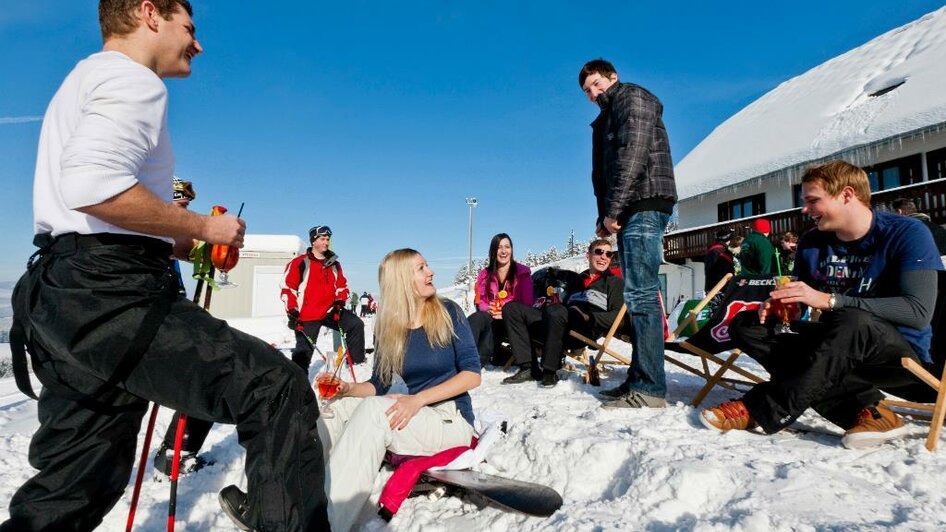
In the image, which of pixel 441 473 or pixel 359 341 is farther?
pixel 359 341

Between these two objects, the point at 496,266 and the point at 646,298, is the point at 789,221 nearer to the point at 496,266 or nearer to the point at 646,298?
the point at 496,266

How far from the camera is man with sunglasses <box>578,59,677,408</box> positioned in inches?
144

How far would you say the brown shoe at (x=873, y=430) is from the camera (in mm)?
2590

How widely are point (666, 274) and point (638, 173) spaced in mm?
20134

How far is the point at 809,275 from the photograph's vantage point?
332 centimetres

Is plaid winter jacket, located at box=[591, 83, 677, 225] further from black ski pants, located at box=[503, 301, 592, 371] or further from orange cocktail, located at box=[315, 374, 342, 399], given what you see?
orange cocktail, located at box=[315, 374, 342, 399]

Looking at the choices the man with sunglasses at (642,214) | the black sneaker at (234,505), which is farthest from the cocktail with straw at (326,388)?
the man with sunglasses at (642,214)

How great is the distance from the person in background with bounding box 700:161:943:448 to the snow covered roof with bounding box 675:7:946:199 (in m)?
14.1

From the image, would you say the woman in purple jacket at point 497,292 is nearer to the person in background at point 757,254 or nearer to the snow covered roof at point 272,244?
the person in background at point 757,254

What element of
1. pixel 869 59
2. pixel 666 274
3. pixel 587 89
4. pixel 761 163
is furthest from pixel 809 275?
pixel 869 59

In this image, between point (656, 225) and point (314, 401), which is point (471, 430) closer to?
point (314, 401)

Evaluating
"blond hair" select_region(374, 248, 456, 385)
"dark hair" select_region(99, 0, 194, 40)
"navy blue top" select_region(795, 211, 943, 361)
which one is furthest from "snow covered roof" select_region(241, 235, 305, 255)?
"dark hair" select_region(99, 0, 194, 40)

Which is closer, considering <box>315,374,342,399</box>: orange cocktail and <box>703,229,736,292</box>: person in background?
<box>315,374,342,399</box>: orange cocktail

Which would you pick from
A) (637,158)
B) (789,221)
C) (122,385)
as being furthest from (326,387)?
(789,221)
